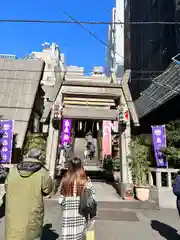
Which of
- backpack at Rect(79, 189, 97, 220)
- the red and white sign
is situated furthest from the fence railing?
the red and white sign

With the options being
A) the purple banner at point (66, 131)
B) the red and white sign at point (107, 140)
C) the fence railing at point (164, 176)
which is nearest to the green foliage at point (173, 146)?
the fence railing at point (164, 176)

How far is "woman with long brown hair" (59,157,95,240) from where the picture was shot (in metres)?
3.60

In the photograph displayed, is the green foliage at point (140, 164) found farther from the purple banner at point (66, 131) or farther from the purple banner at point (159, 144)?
the purple banner at point (66, 131)

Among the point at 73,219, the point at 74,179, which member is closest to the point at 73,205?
the point at 73,219

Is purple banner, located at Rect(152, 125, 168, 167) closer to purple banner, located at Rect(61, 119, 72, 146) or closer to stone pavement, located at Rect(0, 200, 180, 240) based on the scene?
stone pavement, located at Rect(0, 200, 180, 240)

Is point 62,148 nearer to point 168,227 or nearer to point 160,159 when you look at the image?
point 160,159

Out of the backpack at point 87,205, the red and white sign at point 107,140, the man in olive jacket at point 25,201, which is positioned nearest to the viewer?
the man in olive jacket at point 25,201

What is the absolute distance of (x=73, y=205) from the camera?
3650 millimetres

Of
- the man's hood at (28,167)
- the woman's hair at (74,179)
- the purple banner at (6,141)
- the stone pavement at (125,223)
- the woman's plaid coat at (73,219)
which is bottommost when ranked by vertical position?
the stone pavement at (125,223)

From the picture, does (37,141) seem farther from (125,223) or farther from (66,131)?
(66,131)

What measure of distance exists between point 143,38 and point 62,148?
11.7 m

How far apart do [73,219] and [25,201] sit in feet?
3.18

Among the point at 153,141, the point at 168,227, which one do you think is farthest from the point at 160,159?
the point at 168,227

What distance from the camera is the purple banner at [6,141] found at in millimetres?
9123
